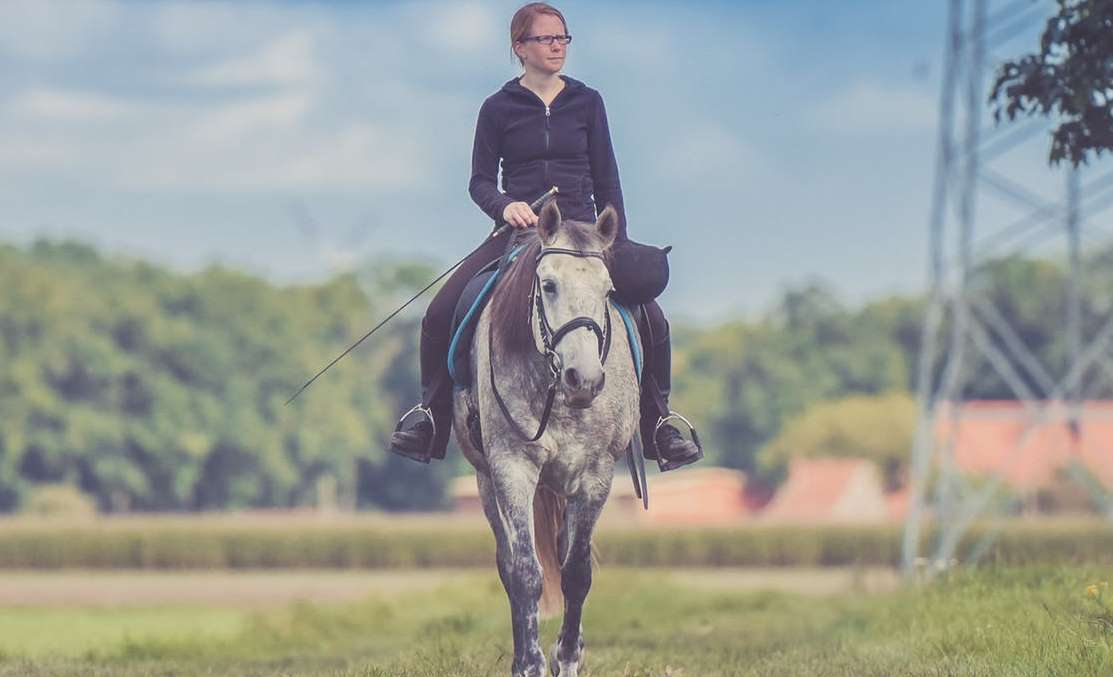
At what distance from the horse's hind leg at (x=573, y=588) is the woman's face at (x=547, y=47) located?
8.14 feet

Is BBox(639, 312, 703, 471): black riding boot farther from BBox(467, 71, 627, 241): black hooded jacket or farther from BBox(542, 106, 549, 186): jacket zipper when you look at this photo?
BBox(542, 106, 549, 186): jacket zipper

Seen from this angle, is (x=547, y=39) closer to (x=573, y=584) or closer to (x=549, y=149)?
(x=549, y=149)

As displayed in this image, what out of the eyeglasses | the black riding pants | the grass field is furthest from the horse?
the eyeglasses

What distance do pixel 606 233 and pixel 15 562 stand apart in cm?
5949

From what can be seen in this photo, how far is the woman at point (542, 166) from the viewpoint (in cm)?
1070

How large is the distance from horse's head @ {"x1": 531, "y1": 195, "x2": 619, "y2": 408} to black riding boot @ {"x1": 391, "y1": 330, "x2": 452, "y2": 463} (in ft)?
4.68

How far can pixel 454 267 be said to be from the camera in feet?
37.2

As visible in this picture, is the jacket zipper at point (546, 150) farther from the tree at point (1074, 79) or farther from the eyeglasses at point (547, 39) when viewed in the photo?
the tree at point (1074, 79)

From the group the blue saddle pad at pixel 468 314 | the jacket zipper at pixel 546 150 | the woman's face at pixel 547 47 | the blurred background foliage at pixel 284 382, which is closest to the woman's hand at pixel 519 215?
the blue saddle pad at pixel 468 314

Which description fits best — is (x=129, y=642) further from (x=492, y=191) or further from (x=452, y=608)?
(x=452, y=608)

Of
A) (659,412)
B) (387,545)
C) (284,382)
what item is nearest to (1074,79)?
(659,412)

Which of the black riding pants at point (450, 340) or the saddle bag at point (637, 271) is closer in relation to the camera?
the saddle bag at point (637, 271)

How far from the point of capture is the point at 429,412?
1116cm

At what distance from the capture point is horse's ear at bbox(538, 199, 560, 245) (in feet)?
31.6
